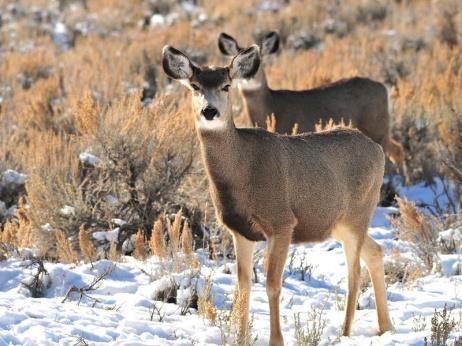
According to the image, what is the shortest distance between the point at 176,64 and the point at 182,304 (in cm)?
192

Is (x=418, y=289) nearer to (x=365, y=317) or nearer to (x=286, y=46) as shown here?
(x=365, y=317)

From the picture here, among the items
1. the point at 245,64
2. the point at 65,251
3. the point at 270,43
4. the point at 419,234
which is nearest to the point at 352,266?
the point at 245,64

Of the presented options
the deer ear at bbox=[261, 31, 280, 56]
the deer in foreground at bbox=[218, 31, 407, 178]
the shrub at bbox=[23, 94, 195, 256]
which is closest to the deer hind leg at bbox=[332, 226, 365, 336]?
the shrub at bbox=[23, 94, 195, 256]

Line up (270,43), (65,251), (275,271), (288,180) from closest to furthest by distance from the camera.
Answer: (275,271) → (288,180) → (65,251) → (270,43)

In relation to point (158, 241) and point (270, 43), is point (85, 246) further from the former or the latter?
point (270, 43)

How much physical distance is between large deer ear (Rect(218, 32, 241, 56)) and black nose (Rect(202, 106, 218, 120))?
5981 mm

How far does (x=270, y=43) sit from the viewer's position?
1260 cm

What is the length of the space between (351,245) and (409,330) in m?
0.74

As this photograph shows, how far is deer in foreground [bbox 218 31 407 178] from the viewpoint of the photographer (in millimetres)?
11742

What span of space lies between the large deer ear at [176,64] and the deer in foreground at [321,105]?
5359 millimetres

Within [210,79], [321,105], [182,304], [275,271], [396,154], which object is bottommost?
[182,304]

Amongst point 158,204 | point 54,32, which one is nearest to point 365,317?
point 158,204

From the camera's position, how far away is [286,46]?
2288cm

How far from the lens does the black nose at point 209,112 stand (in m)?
5.79
